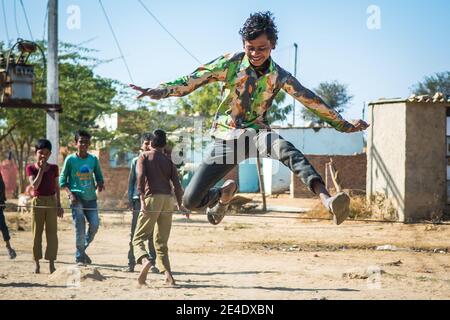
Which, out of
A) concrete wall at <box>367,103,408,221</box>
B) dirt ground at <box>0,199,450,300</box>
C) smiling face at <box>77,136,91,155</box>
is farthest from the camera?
concrete wall at <box>367,103,408,221</box>

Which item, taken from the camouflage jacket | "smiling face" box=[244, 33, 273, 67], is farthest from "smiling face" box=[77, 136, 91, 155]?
"smiling face" box=[244, 33, 273, 67]

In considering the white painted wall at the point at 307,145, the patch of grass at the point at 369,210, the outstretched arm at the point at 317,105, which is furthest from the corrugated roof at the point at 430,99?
the white painted wall at the point at 307,145

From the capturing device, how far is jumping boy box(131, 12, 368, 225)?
592 cm

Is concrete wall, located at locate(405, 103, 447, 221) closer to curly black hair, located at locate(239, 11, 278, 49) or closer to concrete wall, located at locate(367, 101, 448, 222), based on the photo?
concrete wall, located at locate(367, 101, 448, 222)

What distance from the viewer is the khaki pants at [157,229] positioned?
27.7 feet

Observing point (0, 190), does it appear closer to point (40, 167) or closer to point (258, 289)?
point (40, 167)

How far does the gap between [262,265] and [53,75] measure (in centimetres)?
727

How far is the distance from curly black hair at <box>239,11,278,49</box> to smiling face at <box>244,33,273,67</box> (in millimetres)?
34

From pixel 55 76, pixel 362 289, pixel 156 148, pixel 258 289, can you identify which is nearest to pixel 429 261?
pixel 362 289

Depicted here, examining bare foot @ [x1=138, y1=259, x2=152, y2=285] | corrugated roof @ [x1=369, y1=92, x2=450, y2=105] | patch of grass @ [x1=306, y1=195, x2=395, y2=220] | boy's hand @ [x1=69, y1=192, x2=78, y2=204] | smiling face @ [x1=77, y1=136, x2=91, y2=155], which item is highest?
corrugated roof @ [x1=369, y1=92, x2=450, y2=105]

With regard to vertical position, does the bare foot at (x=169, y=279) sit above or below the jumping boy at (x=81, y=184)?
below

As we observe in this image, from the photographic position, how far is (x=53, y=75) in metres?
15.5

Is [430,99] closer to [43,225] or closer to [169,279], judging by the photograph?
[169,279]

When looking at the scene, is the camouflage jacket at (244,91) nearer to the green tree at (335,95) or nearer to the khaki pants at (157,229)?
the khaki pants at (157,229)
